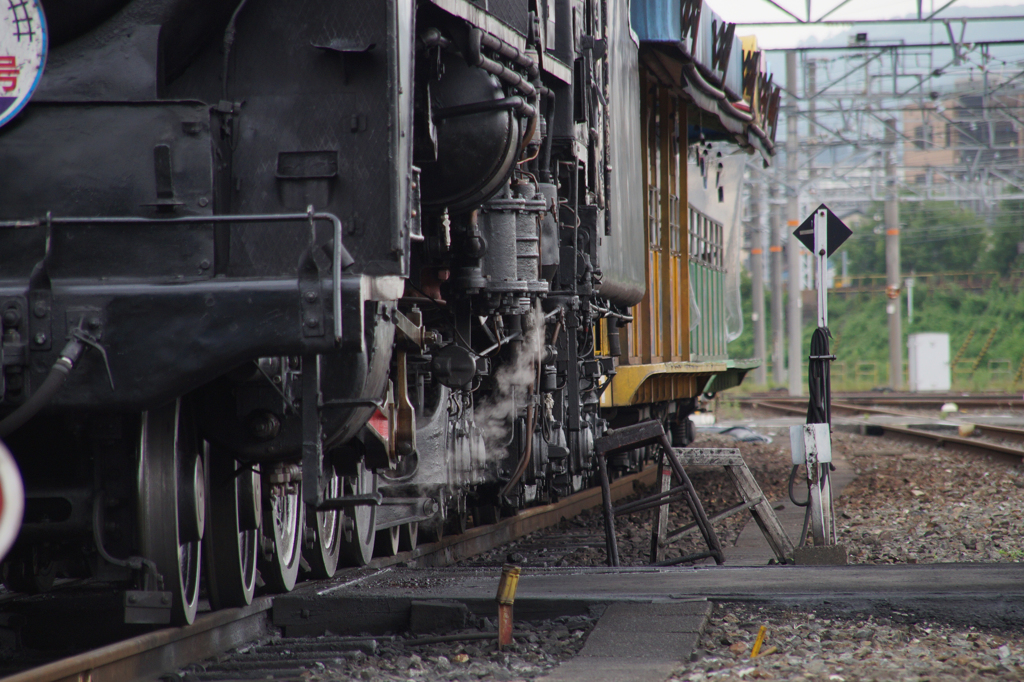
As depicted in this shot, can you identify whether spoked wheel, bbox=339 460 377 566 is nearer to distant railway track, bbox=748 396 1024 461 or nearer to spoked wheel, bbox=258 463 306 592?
spoked wheel, bbox=258 463 306 592

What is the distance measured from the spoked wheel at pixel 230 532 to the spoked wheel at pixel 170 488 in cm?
49

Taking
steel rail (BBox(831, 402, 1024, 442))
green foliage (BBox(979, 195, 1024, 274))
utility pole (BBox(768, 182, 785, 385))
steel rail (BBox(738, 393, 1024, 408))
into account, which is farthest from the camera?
green foliage (BBox(979, 195, 1024, 274))

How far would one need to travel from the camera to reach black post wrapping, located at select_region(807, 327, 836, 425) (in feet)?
26.9

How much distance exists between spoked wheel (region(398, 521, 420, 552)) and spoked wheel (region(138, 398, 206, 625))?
3285mm

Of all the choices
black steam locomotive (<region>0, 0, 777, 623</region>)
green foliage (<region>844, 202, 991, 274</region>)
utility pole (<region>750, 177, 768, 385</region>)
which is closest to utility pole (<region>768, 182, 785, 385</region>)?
utility pole (<region>750, 177, 768, 385</region>)

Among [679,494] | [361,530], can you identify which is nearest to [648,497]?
[679,494]

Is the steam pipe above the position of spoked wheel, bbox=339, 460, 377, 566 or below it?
above

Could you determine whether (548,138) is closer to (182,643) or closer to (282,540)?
(282,540)

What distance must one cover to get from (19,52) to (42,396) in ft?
3.70

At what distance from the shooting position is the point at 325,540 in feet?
21.8

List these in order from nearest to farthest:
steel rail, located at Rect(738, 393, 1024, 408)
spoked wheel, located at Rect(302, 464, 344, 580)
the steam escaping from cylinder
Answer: spoked wheel, located at Rect(302, 464, 344, 580), the steam escaping from cylinder, steel rail, located at Rect(738, 393, 1024, 408)

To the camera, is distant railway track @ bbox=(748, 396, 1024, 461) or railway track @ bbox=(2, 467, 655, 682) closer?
railway track @ bbox=(2, 467, 655, 682)

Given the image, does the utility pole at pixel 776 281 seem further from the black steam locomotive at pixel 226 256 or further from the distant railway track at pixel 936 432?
the black steam locomotive at pixel 226 256

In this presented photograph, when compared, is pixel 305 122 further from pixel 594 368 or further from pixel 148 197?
pixel 594 368
